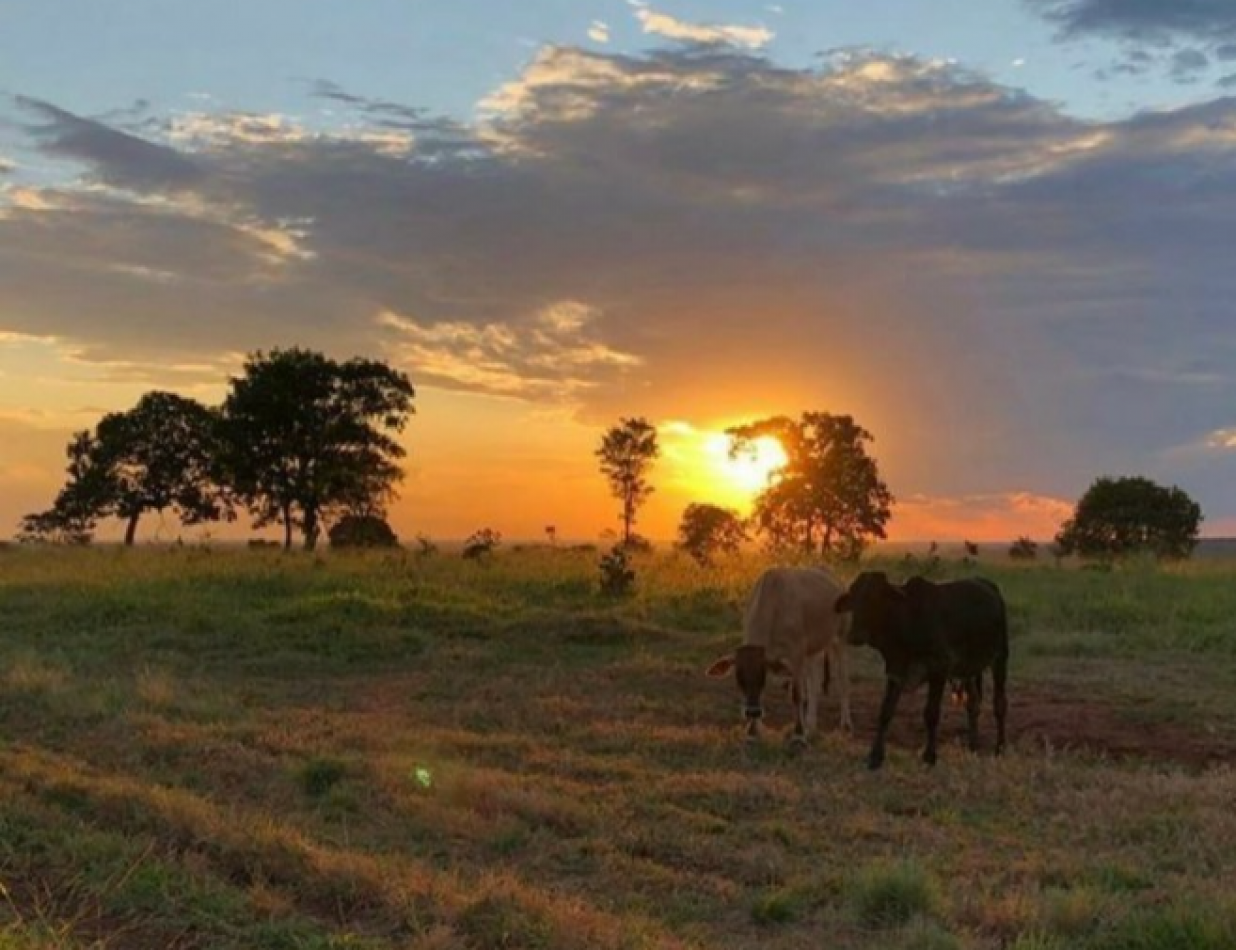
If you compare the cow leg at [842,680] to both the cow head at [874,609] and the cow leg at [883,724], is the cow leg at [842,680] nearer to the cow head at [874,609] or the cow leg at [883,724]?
the cow leg at [883,724]

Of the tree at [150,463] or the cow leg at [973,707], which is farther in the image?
the tree at [150,463]

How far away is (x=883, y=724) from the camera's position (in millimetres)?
11562

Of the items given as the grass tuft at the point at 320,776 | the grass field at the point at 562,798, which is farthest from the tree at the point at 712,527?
the grass tuft at the point at 320,776

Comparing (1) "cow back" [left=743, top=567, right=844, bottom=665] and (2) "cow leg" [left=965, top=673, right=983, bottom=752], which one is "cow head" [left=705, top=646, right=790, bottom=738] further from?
(2) "cow leg" [left=965, top=673, right=983, bottom=752]

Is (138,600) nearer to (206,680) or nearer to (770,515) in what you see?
(206,680)

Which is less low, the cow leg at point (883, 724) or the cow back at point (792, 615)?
the cow back at point (792, 615)

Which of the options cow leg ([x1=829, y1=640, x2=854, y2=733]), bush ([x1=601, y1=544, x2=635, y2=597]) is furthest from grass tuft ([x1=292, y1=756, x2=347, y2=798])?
bush ([x1=601, y1=544, x2=635, y2=597])

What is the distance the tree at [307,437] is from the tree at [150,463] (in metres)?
7.82

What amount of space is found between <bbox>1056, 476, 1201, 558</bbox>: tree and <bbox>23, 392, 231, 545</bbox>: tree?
3782 centimetres

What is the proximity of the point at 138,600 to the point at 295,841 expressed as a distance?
16.5 meters

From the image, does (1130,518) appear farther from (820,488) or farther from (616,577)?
(616,577)

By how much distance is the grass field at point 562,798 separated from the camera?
20.9 ft

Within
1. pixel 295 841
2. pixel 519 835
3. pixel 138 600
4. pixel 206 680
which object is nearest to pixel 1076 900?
pixel 519 835

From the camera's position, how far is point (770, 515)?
167 ft
